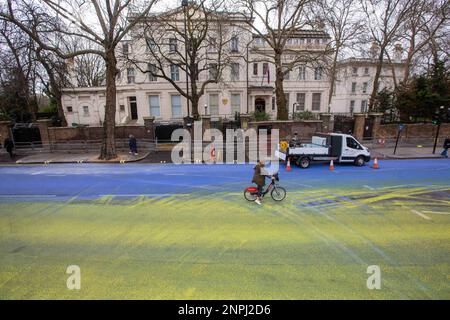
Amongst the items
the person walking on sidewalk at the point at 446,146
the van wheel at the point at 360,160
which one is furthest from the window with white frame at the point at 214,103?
the person walking on sidewalk at the point at 446,146

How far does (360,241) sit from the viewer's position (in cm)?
600

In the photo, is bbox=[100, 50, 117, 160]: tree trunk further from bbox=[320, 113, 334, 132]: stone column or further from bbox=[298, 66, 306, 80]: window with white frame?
bbox=[298, 66, 306, 80]: window with white frame

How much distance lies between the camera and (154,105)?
3181cm

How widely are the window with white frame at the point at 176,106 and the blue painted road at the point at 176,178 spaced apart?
1697cm

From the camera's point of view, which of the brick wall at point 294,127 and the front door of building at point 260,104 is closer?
the brick wall at point 294,127

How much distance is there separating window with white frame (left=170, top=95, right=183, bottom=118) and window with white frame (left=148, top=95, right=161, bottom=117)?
6.45 ft

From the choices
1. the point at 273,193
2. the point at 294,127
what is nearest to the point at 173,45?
the point at 294,127

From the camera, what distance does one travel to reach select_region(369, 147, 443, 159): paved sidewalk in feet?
56.9

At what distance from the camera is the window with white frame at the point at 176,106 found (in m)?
31.8

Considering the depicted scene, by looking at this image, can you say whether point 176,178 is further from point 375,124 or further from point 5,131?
point 5,131

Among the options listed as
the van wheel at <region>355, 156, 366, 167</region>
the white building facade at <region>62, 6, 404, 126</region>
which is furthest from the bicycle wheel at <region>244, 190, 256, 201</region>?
the white building facade at <region>62, 6, 404, 126</region>

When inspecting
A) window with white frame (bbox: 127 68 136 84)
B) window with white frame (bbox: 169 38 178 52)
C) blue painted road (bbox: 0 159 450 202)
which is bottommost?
blue painted road (bbox: 0 159 450 202)

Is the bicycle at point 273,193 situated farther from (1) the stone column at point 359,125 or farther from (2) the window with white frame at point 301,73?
(2) the window with white frame at point 301,73

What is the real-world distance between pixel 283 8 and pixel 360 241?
21.3 meters
